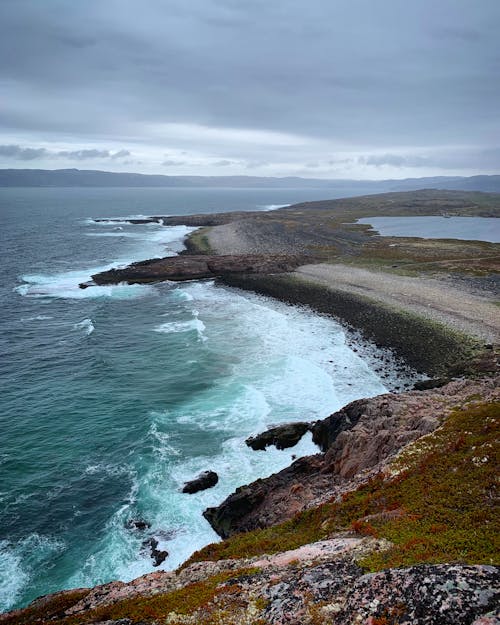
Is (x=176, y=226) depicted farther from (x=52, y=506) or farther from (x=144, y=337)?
(x=52, y=506)

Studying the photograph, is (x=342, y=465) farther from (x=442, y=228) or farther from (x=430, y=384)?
(x=442, y=228)

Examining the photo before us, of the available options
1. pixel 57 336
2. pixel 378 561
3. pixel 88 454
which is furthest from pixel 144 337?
Result: pixel 378 561

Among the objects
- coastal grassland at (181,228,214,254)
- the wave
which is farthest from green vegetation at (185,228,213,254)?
the wave

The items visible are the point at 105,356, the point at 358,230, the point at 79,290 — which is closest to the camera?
the point at 105,356

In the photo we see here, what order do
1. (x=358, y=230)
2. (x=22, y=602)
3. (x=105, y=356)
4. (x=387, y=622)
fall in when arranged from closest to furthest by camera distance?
(x=387, y=622) < (x=22, y=602) < (x=105, y=356) < (x=358, y=230)

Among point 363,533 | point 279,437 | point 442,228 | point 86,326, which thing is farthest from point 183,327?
point 442,228
